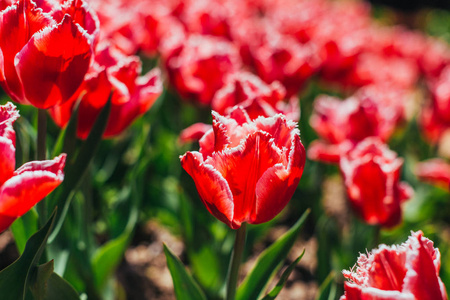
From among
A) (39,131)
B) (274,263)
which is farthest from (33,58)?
(274,263)

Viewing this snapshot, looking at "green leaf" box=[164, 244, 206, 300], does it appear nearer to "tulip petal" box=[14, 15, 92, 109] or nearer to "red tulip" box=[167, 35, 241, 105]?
"tulip petal" box=[14, 15, 92, 109]

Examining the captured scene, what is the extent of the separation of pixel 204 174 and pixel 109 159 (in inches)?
39.2

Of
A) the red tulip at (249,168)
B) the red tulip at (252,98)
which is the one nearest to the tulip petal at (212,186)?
the red tulip at (249,168)

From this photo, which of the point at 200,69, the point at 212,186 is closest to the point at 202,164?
the point at 212,186

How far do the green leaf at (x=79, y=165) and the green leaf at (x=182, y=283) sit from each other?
21cm

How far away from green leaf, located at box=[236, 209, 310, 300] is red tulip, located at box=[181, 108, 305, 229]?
0.23 m

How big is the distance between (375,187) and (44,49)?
2.42 ft

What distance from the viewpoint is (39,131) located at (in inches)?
30.0

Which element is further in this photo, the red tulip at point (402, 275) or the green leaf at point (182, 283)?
the green leaf at point (182, 283)

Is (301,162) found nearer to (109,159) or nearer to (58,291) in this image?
(58,291)

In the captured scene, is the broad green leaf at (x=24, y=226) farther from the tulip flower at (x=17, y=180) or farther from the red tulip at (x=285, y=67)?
the red tulip at (x=285, y=67)

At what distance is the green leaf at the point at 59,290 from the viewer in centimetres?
76

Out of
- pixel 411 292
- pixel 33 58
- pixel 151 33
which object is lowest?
pixel 151 33

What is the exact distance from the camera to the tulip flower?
55 cm
